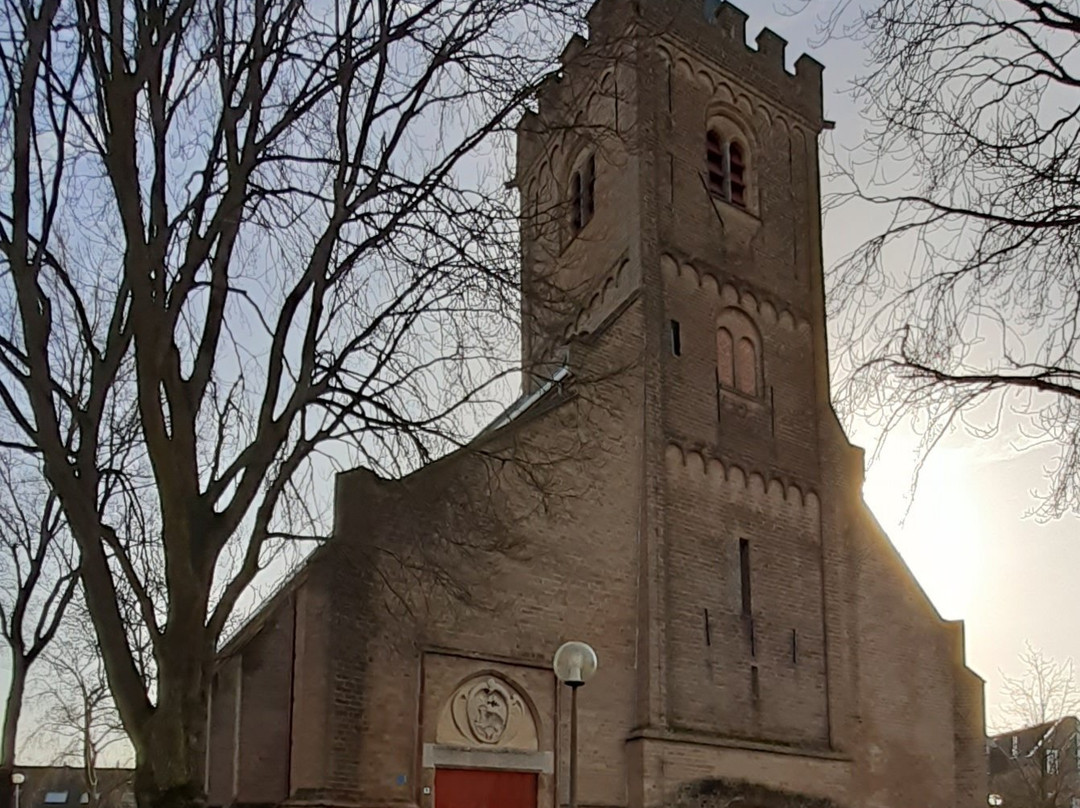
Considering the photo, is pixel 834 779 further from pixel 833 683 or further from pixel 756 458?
pixel 756 458

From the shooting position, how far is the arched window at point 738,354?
21.4 metres

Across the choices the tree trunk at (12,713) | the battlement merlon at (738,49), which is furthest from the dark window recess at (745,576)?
the tree trunk at (12,713)

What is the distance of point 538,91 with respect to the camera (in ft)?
35.0

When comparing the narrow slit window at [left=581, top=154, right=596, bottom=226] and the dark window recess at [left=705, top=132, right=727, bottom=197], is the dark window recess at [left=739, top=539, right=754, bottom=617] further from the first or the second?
the narrow slit window at [left=581, top=154, right=596, bottom=226]

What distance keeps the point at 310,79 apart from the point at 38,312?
2961 millimetres

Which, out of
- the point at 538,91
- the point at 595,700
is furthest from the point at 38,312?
the point at 595,700

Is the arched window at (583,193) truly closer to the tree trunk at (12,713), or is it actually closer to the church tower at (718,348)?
the church tower at (718,348)

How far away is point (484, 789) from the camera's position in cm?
1628

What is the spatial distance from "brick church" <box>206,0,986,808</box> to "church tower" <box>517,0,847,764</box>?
0.05 m

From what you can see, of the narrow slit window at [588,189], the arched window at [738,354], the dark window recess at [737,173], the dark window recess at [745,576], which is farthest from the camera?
the dark window recess at [737,173]

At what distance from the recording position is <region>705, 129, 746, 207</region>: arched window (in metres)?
22.8

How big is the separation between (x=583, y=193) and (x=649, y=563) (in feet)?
27.5

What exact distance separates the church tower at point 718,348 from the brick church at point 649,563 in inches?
2.1

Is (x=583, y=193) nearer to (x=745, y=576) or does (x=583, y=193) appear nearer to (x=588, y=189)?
(x=588, y=189)
